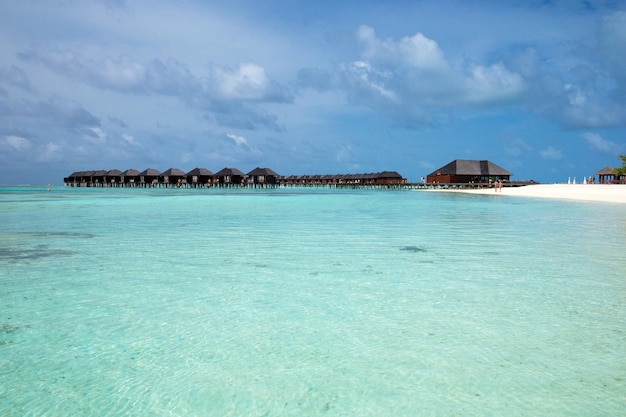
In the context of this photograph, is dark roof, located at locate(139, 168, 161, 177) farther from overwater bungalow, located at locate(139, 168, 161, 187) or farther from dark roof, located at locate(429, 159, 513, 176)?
dark roof, located at locate(429, 159, 513, 176)

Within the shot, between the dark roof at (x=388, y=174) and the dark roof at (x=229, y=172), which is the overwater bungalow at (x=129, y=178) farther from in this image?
the dark roof at (x=388, y=174)

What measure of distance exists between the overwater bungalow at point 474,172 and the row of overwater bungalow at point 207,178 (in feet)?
42.0

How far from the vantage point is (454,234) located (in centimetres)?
1088

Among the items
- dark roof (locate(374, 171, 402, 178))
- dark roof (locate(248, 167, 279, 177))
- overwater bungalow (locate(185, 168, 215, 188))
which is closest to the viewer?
dark roof (locate(248, 167, 279, 177))

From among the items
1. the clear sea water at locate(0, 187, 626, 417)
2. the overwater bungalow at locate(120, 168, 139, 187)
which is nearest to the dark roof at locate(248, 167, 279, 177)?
the overwater bungalow at locate(120, 168, 139, 187)

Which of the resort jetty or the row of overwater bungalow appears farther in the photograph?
the row of overwater bungalow

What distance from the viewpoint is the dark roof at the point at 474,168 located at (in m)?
59.1

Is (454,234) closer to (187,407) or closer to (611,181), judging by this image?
(187,407)

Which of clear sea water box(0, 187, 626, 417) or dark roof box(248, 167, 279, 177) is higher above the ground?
dark roof box(248, 167, 279, 177)

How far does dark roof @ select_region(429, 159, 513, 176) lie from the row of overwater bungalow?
12758 mm

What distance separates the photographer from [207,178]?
263 ft

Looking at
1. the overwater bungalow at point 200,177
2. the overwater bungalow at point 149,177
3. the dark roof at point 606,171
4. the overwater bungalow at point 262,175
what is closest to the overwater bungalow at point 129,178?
the overwater bungalow at point 149,177

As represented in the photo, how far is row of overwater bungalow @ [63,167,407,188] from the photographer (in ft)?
246

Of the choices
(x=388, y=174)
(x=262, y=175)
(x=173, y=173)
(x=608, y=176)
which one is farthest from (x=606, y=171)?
(x=173, y=173)
